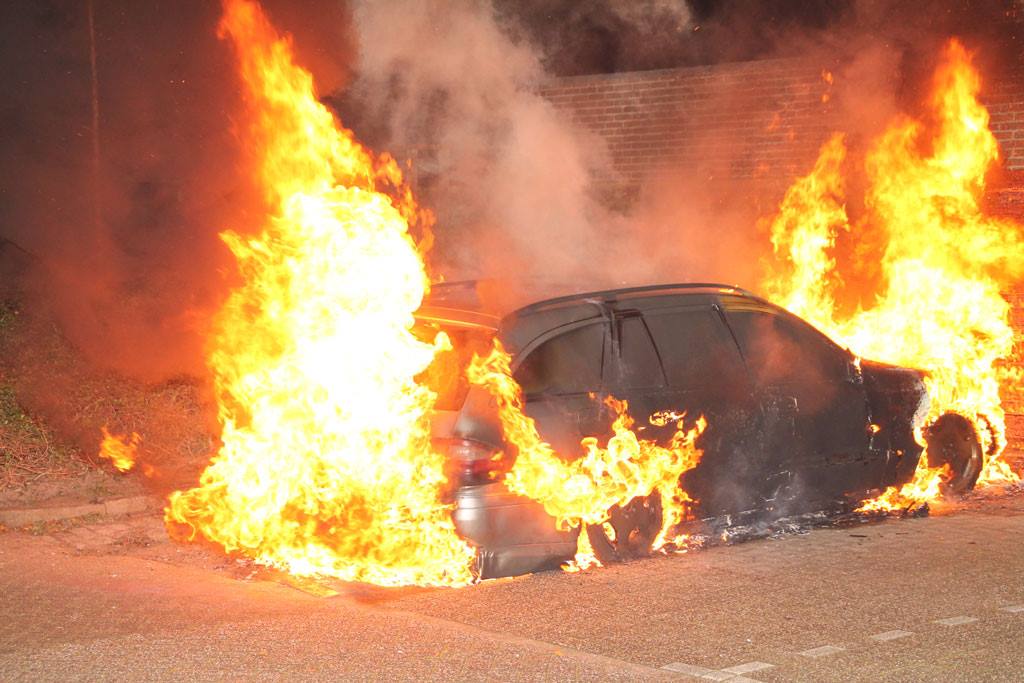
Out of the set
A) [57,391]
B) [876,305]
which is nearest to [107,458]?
[57,391]

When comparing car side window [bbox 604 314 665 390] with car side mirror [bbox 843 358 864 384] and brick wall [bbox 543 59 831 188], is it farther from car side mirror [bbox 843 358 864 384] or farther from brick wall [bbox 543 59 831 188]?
brick wall [bbox 543 59 831 188]

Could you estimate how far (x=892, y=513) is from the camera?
805 centimetres

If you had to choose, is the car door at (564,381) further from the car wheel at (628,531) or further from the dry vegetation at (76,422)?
the dry vegetation at (76,422)

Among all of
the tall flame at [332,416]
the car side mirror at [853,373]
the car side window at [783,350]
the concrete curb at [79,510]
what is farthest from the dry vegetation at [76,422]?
the car side mirror at [853,373]

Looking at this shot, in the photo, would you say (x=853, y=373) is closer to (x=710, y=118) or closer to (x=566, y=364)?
(x=566, y=364)

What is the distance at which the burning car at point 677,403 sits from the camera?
251 inches

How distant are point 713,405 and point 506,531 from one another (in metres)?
1.57

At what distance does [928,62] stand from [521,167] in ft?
12.0

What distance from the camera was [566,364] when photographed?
685 cm

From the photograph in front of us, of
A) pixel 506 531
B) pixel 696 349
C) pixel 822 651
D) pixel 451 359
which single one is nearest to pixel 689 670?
pixel 822 651

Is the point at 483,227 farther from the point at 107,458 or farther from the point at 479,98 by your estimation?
the point at 107,458

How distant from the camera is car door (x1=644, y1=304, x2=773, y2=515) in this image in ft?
23.2

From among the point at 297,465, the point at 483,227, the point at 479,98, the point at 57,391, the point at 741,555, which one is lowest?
the point at 741,555

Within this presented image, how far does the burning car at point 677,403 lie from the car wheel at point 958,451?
2.10 feet
